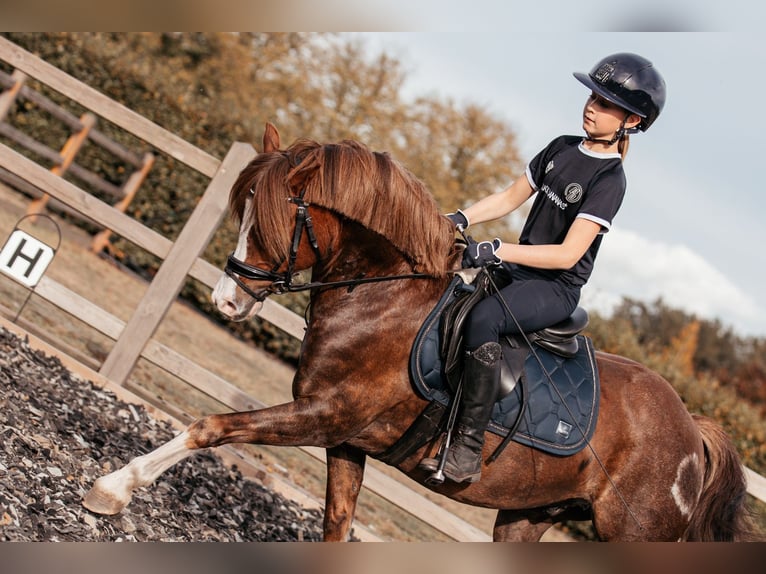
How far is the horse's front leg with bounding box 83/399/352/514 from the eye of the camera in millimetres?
3865

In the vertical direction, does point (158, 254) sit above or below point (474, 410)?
below

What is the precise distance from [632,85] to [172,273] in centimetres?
417

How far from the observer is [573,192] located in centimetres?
435

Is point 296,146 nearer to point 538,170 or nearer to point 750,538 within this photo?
point 538,170

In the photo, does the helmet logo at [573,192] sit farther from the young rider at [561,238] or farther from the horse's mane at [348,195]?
the horse's mane at [348,195]

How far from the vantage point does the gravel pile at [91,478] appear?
13.4ft

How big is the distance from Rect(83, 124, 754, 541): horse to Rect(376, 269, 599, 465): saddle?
0.07m

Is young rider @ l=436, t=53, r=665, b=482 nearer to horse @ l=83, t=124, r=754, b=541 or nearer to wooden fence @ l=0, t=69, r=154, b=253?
horse @ l=83, t=124, r=754, b=541

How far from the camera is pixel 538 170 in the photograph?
15.5ft

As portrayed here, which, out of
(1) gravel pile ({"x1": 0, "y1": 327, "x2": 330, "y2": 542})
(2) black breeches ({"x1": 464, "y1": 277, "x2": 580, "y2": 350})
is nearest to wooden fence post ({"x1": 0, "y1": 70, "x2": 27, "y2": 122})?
(1) gravel pile ({"x1": 0, "y1": 327, "x2": 330, "y2": 542})

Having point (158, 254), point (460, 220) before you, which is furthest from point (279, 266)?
point (158, 254)

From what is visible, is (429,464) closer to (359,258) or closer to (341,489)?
(341,489)
